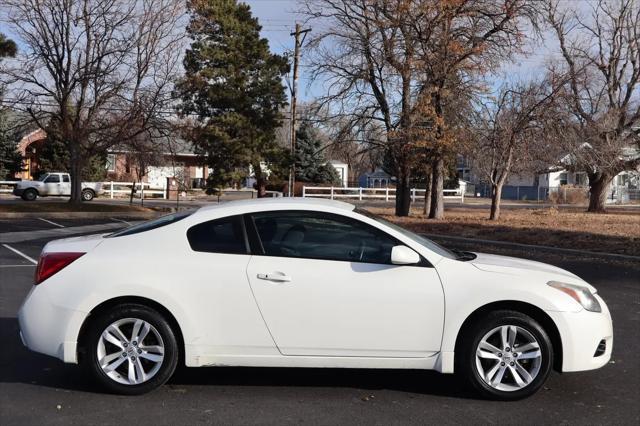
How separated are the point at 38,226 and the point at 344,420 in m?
18.9

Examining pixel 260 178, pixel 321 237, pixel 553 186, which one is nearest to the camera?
pixel 321 237

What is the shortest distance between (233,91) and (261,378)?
29976mm

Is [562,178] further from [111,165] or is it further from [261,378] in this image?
[261,378]

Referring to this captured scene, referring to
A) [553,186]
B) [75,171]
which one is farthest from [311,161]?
[75,171]

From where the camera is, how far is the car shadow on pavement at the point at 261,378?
5.26 m

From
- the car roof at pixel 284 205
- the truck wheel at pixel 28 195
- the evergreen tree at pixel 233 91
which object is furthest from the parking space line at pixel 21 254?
the truck wheel at pixel 28 195

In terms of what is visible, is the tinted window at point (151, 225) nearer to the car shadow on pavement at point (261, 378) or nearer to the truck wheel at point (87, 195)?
the car shadow on pavement at point (261, 378)

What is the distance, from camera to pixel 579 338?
494 cm

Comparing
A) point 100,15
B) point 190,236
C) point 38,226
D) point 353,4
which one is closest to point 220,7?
point 100,15

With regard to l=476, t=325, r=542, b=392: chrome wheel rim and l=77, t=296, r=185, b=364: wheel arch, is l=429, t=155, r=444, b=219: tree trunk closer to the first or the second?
l=476, t=325, r=542, b=392: chrome wheel rim

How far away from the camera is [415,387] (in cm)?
529

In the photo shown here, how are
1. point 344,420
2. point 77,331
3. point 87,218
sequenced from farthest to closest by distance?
1. point 87,218
2. point 77,331
3. point 344,420

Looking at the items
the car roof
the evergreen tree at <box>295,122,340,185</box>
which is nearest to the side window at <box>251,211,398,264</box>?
the car roof

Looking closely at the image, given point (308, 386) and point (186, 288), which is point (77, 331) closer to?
point (186, 288)
